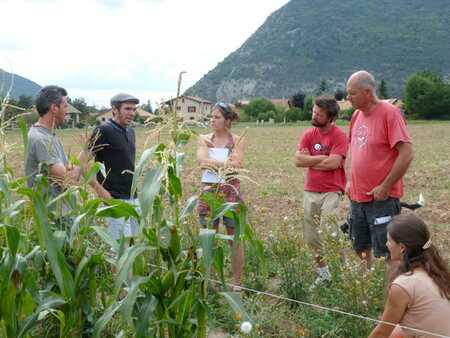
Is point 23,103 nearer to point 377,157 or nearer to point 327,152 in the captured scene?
point 327,152

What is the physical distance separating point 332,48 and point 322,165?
160 metres

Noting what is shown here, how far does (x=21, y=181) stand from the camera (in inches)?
109

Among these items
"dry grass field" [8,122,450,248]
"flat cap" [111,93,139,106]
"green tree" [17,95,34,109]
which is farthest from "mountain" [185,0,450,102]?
"flat cap" [111,93,139,106]

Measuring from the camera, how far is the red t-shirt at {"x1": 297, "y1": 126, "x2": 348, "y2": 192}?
489cm

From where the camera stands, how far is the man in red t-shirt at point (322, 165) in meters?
4.80

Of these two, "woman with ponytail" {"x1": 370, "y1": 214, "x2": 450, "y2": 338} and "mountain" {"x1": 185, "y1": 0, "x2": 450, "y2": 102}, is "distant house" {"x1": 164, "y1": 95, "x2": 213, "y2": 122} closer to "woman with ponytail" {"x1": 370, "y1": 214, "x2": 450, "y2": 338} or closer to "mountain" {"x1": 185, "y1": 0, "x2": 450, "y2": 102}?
"woman with ponytail" {"x1": 370, "y1": 214, "x2": 450, "y2": 338}

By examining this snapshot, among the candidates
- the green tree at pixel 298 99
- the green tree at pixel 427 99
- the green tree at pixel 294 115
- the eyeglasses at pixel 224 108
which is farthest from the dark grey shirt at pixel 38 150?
the green tree at pixel 427 99

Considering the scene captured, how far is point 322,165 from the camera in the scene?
15.8 ft

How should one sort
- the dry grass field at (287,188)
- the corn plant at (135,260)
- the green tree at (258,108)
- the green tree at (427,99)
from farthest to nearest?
1. the green tree at (258,108)
2. the green tree at (427,99)
3. the dry grass field at (287,188)
4. the corn plant at (135,260)

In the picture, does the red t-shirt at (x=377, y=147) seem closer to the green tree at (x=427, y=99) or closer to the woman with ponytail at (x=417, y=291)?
the woman with ponytail at (x=417, y=291)

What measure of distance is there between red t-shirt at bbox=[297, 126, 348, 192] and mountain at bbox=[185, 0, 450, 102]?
134 m

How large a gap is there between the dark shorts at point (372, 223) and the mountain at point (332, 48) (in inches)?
5308

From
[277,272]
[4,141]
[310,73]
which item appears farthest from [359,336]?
[310,73]

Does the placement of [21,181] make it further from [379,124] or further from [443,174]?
[443,174]
